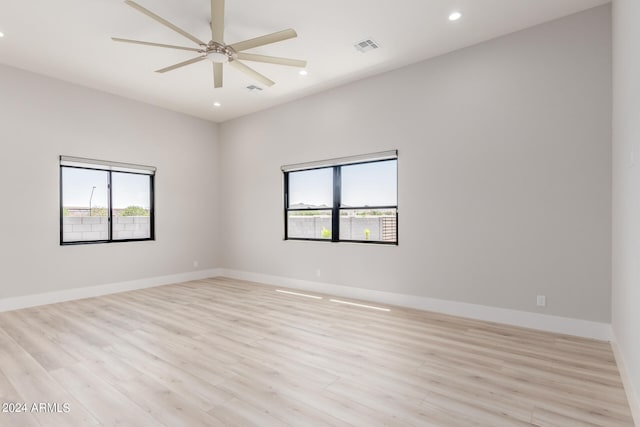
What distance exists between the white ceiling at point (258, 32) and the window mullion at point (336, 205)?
4.58 ft

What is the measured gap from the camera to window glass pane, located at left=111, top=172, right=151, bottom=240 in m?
5.52

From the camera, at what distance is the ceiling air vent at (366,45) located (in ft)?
12.5

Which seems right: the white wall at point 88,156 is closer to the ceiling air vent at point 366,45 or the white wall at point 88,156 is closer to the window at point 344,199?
the window at point 344,199

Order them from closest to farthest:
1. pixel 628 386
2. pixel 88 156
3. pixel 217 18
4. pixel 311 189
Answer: pixel 628 386, pixel 217 18, pixel 88 156, pixel 311 189

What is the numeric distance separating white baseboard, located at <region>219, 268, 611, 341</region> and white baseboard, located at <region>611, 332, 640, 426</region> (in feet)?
1.03

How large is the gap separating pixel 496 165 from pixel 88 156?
5.73 meters

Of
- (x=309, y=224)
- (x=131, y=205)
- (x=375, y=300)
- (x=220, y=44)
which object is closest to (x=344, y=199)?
(x=309, y=224)

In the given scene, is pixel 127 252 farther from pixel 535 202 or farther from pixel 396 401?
pixel 535 202

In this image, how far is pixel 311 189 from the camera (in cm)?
559

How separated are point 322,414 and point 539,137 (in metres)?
3.39

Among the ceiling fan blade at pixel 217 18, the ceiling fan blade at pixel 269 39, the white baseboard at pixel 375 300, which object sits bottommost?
the white baseboard at pixel 375 300

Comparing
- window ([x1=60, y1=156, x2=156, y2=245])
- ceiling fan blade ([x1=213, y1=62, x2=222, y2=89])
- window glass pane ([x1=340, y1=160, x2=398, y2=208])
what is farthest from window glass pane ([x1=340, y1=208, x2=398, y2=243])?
window ([x1=60, y1=156, x2=156, y2=245])

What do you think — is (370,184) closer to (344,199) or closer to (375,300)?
(344,199)

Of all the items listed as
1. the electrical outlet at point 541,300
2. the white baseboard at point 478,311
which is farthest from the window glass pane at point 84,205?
the electrical outlet at point 541,300
